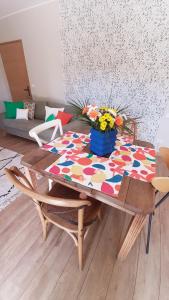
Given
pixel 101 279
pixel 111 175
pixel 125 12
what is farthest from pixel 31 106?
pixel 101 279

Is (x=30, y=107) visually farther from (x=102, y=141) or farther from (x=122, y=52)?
(x=102, y=141)

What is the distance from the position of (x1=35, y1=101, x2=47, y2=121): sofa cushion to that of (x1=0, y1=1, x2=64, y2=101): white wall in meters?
0.34

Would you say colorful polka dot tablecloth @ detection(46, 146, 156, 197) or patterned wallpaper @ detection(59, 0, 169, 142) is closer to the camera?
colorful polka dot tablecloth @ detection(46, 146, 156, 197)

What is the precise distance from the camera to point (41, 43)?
3230 mm

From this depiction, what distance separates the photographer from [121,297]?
1104mm

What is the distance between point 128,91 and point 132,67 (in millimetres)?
366

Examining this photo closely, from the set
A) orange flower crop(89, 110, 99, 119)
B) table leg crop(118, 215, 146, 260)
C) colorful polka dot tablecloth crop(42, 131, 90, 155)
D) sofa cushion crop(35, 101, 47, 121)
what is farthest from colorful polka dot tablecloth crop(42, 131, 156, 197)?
sofa cushion crop(35, 101, 47, 121)

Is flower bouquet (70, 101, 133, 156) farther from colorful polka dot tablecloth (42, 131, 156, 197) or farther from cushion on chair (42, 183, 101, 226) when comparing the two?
cushion on chair (42, 183, 101, 226)

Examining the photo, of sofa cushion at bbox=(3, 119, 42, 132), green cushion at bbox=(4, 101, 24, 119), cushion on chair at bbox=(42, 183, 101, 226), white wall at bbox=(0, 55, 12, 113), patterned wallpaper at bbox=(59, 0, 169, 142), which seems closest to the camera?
cushion on chair at bbox=(42, 183, 101, 226)

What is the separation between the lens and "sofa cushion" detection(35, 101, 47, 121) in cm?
346

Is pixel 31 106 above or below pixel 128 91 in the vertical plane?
below

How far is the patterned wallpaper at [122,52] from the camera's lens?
2.20 m

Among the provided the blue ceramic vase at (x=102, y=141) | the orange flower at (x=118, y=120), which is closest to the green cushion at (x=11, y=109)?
the blue ceramic vase at (x=102, y=141)

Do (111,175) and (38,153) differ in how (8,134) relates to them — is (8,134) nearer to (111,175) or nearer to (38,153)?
(38,153)
